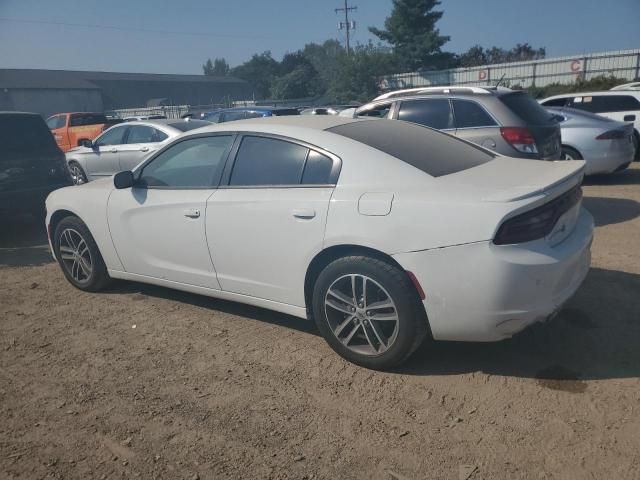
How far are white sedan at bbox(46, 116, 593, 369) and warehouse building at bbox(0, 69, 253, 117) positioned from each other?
4319 cm

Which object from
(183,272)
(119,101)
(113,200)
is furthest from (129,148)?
(119,101)

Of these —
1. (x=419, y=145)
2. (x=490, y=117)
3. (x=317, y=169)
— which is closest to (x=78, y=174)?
(x=490, y=117)

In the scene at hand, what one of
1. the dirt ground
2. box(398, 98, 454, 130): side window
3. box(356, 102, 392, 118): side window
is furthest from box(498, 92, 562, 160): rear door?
the dirt ground

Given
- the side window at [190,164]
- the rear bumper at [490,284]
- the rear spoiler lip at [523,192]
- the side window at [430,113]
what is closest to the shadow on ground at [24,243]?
the side window at [190,164]

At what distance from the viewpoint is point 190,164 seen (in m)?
4.12

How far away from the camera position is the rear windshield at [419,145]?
3.34 m

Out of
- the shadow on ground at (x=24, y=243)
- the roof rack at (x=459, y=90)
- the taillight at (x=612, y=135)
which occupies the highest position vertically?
the roof rack at (x=459, y=90)

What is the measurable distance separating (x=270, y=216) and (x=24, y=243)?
17.3ft

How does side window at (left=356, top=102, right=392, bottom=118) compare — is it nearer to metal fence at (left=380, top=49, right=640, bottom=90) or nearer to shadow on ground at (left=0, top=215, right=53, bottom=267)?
shadow on ground at (left=0, top=215, right=53, bottom=267)

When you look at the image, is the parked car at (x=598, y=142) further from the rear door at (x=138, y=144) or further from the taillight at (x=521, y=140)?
the rear door at (x=138, y=144)

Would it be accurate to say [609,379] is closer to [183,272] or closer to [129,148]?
[183,272]

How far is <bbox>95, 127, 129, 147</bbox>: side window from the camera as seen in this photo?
397 inches

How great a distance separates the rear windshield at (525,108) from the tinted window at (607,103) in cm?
502

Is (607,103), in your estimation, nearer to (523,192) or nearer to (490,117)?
(490,117)
